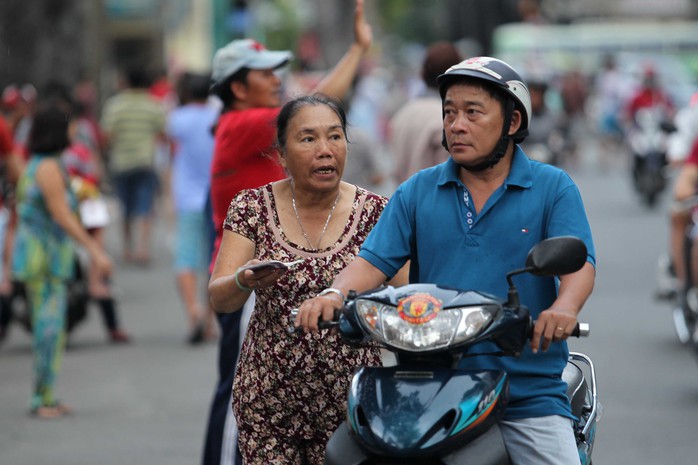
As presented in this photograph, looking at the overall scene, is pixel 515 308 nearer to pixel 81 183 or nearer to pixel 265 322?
pixel 265 322

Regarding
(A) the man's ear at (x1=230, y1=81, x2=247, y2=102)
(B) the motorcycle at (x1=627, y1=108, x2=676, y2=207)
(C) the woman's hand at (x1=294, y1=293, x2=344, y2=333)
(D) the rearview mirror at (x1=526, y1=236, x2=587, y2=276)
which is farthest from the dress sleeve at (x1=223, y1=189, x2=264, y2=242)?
(B) the motorcycle at (x1=627, y1=108, x2=676, y2=207)

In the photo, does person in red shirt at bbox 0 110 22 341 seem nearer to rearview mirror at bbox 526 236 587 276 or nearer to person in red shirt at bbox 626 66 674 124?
rearview mirror at bbox 526 236 587 276

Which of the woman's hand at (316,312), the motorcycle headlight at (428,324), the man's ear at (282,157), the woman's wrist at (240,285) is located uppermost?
the man's ear at (282,157)

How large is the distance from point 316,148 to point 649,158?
17.6m

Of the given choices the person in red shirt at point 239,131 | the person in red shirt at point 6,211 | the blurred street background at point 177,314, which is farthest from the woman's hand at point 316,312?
the person in red shirt at point 6,211

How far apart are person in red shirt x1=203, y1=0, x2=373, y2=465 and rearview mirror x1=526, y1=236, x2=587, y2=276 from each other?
2.28 meters

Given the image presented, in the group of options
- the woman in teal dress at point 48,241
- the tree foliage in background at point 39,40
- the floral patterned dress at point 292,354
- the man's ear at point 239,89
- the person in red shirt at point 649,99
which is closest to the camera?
the floral patterned dress at point 292,354

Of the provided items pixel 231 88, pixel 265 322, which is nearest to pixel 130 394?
pixel 231 88

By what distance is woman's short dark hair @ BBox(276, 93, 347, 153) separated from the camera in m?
4.52

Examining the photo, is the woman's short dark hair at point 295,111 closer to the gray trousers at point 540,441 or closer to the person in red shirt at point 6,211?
the gray trousers at point 540,441

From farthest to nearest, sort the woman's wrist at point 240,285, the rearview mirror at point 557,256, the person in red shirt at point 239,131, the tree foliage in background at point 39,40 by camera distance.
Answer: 1. the tree foliage in background at point 39,40
2. the person in red shirt at point 239,131
3. the woman's wrist at point 240,285
4. the rearview mirror at point 557,256

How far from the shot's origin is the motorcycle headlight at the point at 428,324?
3502 millimetres

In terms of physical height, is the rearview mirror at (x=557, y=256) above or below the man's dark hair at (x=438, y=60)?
above

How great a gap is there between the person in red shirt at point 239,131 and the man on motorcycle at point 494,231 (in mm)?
1765
